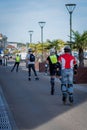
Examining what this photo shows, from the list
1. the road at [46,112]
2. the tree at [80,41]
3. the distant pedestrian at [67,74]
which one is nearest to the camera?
the road at [46,112]

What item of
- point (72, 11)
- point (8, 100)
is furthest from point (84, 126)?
point (72, 11)

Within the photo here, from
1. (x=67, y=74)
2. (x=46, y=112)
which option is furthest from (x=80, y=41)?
(x=46, y=112)

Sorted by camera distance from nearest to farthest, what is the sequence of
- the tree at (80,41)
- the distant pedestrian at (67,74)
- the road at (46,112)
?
the road at (46,112) → the distant pedestrian at (67,74) → the tree at (80,41)

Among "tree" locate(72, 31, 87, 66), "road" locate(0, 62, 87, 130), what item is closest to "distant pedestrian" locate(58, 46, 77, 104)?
"road" locate(0, 62, 87, 130)

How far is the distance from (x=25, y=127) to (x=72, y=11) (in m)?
21.2

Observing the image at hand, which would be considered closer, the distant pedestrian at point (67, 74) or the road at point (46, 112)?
the road at point (46, 112)

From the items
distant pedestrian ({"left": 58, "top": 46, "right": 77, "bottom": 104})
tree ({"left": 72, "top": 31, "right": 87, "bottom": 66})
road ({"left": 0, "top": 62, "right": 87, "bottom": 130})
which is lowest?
road ({"left": 0, "top": 62, "right": 87, "bottom": 130})

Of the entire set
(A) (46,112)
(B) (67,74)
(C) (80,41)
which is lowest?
(A) (46,112)

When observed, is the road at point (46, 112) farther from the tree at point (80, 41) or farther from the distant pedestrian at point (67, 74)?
the tree at point (80, 41)

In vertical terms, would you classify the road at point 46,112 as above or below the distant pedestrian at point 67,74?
below

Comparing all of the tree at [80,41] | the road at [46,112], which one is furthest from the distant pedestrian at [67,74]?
the tree at [80,41]

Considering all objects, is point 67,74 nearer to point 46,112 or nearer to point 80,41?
point 46,112

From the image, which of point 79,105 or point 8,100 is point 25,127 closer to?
point 79,105

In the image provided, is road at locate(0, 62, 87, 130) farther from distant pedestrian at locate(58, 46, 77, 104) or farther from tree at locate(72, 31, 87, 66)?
tree at locate(72, 31, 87, 66)
